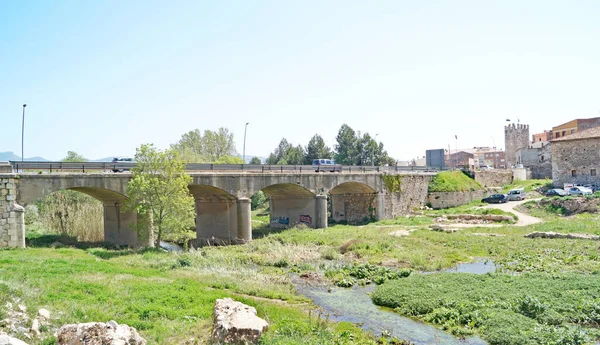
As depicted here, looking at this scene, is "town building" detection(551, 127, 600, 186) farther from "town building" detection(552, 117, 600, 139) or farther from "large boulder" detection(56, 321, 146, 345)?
"large boulder" detection(56, 321, 146, 345)

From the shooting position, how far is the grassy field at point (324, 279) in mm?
17719

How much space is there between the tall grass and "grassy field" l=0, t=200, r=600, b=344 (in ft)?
24.0

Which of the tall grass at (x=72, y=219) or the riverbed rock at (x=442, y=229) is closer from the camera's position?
the tall grass at (x=72, y=219)

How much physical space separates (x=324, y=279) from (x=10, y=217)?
21342 mm

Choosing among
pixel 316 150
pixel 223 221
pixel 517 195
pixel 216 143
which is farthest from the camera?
pixel 316 150

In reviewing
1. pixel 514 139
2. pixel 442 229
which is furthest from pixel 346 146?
→ pixel 442 229

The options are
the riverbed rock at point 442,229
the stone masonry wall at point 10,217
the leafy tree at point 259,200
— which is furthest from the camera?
the leafy tree at point 259,200

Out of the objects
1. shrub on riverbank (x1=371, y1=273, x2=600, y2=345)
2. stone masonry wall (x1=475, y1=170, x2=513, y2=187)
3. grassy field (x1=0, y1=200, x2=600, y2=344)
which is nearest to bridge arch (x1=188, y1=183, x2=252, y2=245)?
grassy field (x1=0, y1=200, x2=600, y2=344)

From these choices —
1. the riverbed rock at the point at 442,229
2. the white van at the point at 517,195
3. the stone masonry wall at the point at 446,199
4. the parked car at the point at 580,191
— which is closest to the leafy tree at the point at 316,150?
the stone masonry wall at the point at 446,199

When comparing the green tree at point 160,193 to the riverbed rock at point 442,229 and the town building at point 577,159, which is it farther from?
the town building at point 577,159

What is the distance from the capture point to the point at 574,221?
153ft

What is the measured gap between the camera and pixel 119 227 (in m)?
41.5

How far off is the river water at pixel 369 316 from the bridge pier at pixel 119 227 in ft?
60.9

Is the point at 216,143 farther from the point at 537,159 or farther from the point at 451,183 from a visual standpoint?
the point at 537,159
